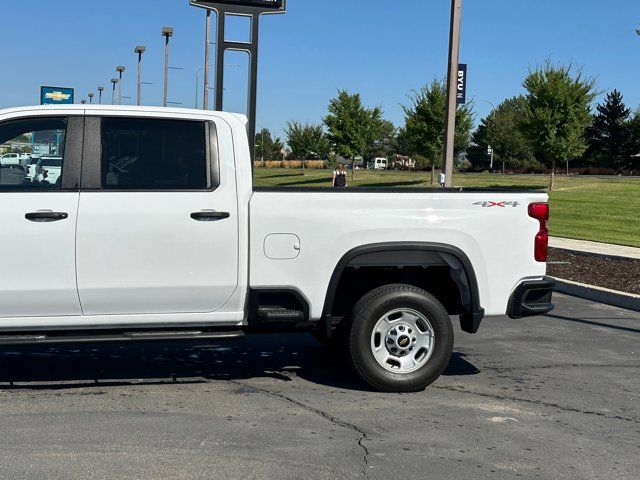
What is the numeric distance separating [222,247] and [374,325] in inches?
50.2

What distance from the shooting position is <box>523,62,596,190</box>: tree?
119 ft

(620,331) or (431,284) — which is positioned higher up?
(431,284)

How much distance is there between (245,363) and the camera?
7.29 m

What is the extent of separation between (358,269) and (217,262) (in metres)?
1.15

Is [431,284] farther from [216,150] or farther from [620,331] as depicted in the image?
[620,331]

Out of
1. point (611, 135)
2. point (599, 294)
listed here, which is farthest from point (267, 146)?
point (599, 294)

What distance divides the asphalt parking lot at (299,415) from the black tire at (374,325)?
0.41 feet

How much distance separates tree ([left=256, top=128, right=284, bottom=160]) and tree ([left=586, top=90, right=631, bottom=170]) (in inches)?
1782

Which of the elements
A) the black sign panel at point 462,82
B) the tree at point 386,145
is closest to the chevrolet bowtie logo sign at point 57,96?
the black sign panel at point 462,82

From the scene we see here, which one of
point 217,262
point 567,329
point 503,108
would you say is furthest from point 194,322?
point 503,108

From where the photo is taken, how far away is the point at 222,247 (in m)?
5.93

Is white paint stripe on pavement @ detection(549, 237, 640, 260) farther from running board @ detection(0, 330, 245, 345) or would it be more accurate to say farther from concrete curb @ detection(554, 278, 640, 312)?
running board @ detection(0, 330, 245, 345)

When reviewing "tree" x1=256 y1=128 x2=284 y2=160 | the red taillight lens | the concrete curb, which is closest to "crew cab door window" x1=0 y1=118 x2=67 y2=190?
the red taillight lens

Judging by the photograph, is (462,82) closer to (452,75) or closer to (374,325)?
(452,75)
